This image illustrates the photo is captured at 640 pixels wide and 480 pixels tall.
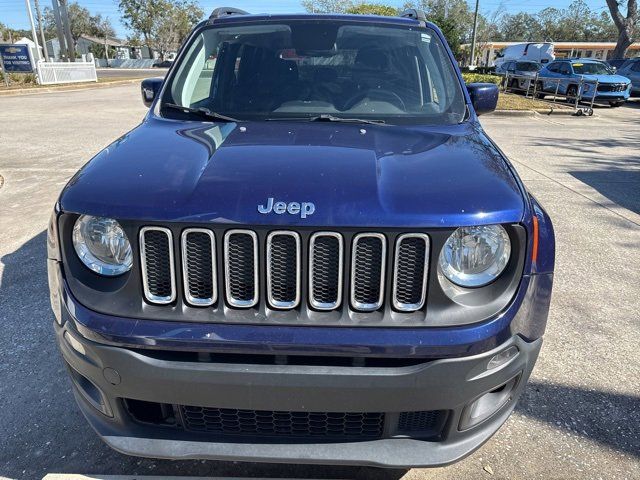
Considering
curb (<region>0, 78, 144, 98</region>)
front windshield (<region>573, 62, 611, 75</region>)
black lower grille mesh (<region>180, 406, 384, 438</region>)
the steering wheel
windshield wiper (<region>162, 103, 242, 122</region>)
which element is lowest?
curb (<region>0, 78, 144, 98</region>)

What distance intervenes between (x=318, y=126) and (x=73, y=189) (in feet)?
3.93

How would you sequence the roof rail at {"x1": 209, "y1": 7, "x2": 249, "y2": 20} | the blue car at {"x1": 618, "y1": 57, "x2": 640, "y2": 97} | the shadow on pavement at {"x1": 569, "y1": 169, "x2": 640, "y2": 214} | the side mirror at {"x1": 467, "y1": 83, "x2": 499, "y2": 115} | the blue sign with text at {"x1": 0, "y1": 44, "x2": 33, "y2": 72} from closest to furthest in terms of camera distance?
the side mirror at {"x1": 467, "y1": 83, "x2": 499, "y2": 115} < the roof rail at {"x1": 209, "y1": 7, "x2": 249, "y2": 20} < the shadow on pavement at {"x1": 569, "y1": 169, "x2": 640, "y2": 214} < the blue car at {"x1": 618, "y1": 57, "x2": 640, "y2": 97} < the blue sign with text at {"x1": 0, "y1": 44, "x2": 33, "y2": 72}

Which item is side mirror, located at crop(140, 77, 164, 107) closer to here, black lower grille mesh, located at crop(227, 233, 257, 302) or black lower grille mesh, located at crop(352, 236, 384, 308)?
black lower grille mesh, located at crop(227, 233, 257, 302)

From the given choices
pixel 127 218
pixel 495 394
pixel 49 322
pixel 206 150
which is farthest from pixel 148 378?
pixel 49 322

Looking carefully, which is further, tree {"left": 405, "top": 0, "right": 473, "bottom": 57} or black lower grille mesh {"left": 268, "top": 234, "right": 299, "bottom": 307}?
tree {"left": 405, "top": 0, "right": 473, "bottom": 57}

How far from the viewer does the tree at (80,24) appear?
9981 centimetres

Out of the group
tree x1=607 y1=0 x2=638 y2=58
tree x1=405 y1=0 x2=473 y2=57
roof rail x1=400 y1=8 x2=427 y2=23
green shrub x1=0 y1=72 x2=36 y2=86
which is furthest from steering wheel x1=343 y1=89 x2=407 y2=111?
tree x1=405 y1=0 x2=473 y2=57

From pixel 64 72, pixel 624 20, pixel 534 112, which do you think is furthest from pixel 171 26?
pixel 534 112

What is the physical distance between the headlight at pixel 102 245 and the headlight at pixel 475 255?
1.13 meters

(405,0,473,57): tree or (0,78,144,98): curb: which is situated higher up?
(405,0,473,57): tree

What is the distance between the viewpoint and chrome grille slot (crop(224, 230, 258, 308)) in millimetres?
1780

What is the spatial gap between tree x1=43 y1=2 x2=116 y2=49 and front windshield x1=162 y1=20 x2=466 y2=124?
110m

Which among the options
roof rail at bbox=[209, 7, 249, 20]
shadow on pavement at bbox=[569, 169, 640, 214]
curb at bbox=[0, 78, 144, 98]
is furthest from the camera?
curb at bbox=[0, 78, 144, 98]

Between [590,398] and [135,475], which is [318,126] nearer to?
[135,475]
